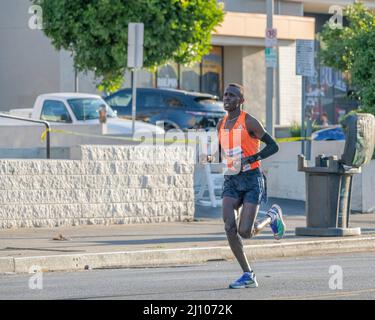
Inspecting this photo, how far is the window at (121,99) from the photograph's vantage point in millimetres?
28625

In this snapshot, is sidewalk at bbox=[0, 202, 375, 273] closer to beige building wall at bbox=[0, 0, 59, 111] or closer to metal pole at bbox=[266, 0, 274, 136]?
metal pole at bbox=[266, 0, 274, 136]

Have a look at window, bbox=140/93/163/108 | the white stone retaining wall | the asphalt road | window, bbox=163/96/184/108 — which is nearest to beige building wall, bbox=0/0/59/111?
window, bbox=140/93/163/108

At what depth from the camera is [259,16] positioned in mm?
41031

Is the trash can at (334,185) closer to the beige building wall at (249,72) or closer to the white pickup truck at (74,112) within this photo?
the white pickup truck at (74,112)

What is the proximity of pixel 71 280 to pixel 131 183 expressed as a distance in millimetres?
6078

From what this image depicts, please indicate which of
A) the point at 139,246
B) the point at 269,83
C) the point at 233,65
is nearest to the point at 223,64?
the point at 233,65

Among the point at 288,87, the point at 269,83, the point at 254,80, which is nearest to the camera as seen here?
the point at 269,83

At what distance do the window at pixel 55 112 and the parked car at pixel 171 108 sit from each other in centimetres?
436

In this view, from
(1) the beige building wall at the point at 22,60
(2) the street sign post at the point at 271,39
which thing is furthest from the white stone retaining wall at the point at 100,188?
(1) the beige building wall at the point at 22,60

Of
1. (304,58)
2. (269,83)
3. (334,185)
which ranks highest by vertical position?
(304,58)

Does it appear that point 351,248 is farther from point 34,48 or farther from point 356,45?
point 34,48

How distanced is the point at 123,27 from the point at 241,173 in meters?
17.5

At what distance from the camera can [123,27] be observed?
27953 millimetres

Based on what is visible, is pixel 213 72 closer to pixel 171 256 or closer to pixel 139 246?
pixel 139 246
